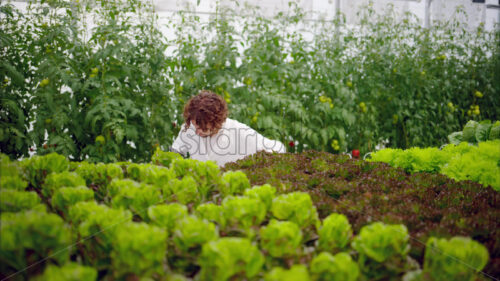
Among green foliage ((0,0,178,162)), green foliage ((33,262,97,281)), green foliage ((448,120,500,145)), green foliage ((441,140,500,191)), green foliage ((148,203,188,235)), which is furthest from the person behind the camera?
green foliage ((0,0,178,162))

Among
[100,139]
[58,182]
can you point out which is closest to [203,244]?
[58,182]

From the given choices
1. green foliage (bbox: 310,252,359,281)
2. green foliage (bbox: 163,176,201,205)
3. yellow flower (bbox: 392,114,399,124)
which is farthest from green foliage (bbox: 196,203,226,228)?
yellow flower (bbox: 392,114,399,124)

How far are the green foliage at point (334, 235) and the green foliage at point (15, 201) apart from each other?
60cm

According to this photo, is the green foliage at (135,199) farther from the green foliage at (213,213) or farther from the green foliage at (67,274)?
the green foliage at (67,274)

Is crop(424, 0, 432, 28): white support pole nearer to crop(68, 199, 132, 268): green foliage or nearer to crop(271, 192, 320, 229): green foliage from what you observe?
crop(271, 192, 320, 229): green foliage

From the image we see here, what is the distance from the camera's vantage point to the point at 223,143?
2.82 m

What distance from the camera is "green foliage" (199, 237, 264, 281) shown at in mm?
508

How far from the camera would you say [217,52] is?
3451 millimetres

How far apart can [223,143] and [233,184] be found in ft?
6.19

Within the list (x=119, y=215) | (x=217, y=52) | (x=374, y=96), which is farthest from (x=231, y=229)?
(x=374, y=96)

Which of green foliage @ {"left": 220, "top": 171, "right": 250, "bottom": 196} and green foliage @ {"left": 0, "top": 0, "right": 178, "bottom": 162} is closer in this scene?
green foliage @ {"left": 220, "top": 171, "right": 250, "bottom": 196}

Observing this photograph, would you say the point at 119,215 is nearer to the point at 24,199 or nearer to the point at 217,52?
the point at 24,199

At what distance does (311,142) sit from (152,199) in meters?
3.23

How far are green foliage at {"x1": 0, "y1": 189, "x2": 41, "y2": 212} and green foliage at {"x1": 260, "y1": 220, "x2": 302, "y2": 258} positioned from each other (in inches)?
19.3
